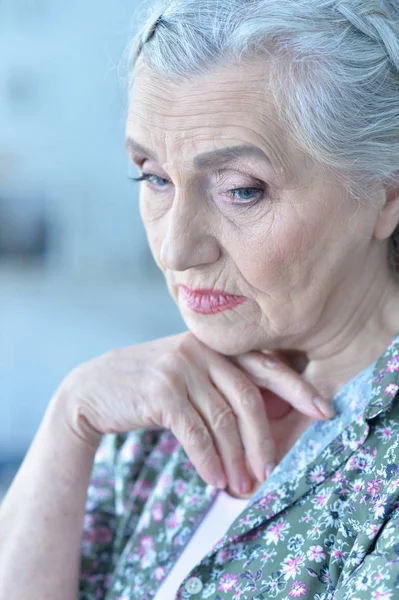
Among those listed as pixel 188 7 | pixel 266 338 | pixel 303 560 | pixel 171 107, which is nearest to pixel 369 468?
pixel 303 560

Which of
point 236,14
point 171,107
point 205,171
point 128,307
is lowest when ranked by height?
point 128,307

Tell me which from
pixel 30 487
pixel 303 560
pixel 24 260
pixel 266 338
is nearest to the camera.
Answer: pixel 303 560

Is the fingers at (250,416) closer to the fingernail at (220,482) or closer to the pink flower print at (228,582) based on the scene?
the fingernail at (220,482)

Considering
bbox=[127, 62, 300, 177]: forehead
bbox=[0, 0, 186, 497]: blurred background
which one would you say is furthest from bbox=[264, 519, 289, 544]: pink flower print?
bbox=[0, 0, 186, 497]: blurred background

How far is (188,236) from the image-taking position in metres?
1.25

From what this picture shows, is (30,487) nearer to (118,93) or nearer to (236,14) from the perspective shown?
(118,93)

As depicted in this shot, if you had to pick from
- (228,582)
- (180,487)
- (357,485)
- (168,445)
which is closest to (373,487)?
(357,485)

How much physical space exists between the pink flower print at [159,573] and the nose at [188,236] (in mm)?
537

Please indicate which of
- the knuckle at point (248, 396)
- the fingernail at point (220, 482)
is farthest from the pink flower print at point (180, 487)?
the knuckle at point (248, 396)

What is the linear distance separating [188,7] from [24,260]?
2926mm

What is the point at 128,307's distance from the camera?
13.6 feet

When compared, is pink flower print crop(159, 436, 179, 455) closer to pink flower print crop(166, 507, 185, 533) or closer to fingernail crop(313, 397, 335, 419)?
pink flower print crop(166, 507, 185, 533)

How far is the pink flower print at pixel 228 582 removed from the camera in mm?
1194

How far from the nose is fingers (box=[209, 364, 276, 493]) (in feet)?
0.82
